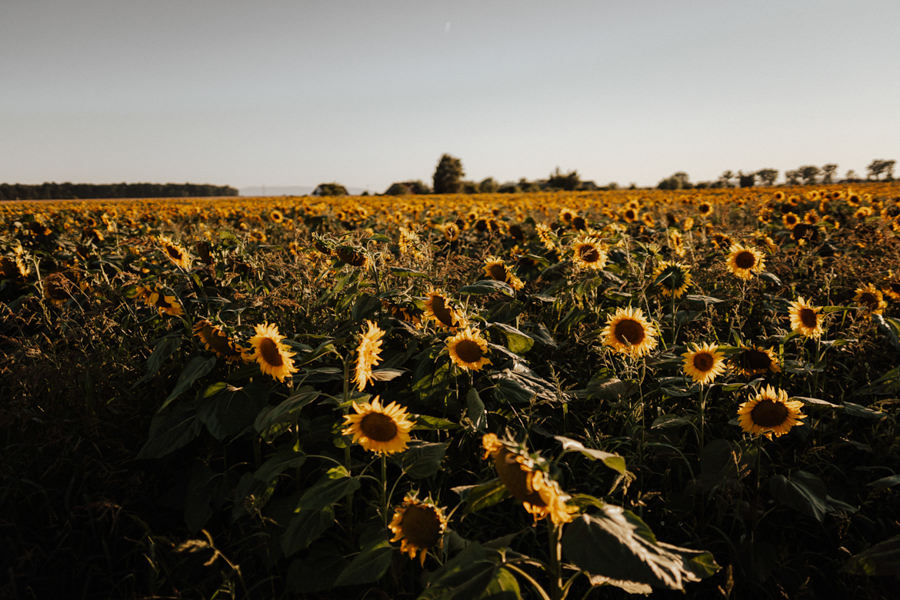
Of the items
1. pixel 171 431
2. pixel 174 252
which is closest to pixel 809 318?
pixel 171 431

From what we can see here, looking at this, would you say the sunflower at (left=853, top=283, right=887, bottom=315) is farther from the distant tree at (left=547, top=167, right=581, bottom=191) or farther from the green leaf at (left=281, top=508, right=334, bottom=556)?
the distant tree at (left=547, top=167, right=581, bottom=191)

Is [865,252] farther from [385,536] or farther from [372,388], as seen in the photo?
[385,536]

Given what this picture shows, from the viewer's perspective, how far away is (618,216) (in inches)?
274

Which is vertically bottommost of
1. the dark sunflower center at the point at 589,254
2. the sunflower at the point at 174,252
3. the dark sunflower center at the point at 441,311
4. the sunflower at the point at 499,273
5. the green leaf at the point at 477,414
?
the green leaf at the point at 477,414

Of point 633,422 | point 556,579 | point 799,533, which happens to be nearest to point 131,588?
point 556,579

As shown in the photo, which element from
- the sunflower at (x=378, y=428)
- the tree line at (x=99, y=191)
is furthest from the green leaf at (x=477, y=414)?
the tree line at (x=99, y=191)

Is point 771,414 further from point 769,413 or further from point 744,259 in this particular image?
point 744,259

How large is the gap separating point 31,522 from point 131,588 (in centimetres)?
58

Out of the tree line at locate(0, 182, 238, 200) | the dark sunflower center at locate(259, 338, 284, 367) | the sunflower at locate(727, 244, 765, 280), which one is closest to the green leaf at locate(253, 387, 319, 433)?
the dark sunflower center at locate(259, 338, 284, 367)

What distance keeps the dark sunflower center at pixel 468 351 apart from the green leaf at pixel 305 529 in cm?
73

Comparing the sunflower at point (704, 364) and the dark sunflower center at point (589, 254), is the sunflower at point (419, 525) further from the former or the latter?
the dark sunflower center at point (589, 254)

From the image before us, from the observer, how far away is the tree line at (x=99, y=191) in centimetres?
4223

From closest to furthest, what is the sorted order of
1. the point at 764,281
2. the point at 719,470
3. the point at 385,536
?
the point at 385,536
the point at 719,470
the point at 764,281

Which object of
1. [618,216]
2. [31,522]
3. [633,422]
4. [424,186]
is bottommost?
[31,522]
